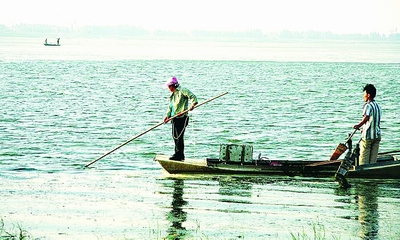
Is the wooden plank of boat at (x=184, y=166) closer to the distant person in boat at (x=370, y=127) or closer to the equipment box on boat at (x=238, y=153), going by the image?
the equipment box on boat at (x=238, y=153)

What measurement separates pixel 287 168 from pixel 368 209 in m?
3.26

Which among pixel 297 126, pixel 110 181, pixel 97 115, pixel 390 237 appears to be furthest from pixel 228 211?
pixel 97 115

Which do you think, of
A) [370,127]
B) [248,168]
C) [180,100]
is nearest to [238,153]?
[248,168]

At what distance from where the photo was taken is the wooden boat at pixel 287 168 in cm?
1513

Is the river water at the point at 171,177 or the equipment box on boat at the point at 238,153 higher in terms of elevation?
the equipment box on boat at the point at 238,153

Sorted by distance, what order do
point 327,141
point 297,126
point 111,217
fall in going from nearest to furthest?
1. point 111,217
2. point 327,141
3. point 297,126

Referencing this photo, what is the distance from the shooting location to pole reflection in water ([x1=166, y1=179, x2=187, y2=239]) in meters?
10.9

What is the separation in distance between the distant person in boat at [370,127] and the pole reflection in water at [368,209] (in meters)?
0.53

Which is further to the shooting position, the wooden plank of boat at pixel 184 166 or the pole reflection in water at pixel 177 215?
the wooden plank of boat at pixel 184 166

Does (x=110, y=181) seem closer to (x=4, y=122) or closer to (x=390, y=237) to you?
(x=390, y=237)

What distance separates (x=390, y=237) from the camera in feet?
34.8

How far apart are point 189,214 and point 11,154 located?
9.47 metres

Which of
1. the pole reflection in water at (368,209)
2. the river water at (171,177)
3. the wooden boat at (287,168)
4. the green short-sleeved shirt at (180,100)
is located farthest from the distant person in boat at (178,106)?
the pole reflection in water at (368,209)

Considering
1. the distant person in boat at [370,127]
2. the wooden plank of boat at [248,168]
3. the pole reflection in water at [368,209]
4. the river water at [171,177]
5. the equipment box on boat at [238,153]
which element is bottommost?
the river water at [171,177]
